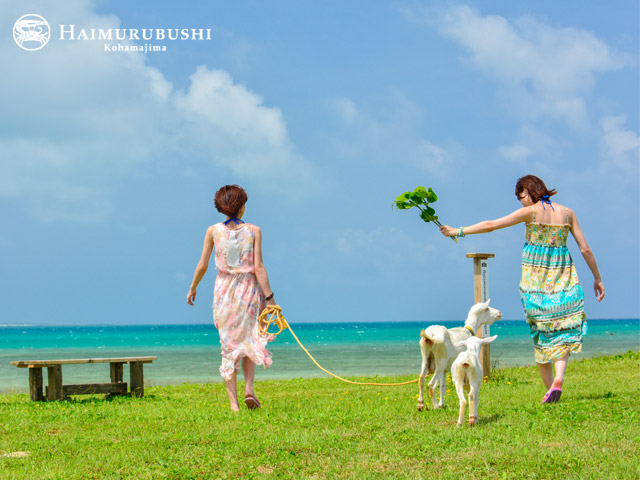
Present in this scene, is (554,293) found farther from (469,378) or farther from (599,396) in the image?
(469,378)

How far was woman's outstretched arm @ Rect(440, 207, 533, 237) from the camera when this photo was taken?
7230mm

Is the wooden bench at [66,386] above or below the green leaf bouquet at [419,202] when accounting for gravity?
below

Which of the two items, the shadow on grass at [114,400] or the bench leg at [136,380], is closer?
the shadow on grass at [114,400]

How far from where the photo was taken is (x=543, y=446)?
522cm

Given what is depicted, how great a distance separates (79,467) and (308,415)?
2873 millimetres

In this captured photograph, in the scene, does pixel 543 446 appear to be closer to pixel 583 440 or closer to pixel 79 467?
pixel 583 440

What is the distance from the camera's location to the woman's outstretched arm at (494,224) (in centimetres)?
723

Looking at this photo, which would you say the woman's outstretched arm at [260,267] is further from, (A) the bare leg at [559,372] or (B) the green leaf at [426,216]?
(A) the bare leg at [559,372]

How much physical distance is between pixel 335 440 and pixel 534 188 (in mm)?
3866

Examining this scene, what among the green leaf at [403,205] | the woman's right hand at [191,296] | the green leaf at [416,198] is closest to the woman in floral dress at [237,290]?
the woman's right hand at [191,296]

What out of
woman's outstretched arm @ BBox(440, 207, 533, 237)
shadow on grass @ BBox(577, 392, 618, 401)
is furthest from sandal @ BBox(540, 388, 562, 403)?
woman's outstretched arm @ BBox(440, 207, 533, 237)

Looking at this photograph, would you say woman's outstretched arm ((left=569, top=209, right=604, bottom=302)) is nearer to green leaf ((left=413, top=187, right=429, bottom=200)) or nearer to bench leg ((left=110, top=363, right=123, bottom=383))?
Answer: green leaf ((left=413, top=187, right=429, bottom=200))

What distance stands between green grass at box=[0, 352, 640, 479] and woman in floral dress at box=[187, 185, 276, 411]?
24.8 inches

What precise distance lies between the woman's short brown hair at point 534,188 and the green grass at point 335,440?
2.38 meters
